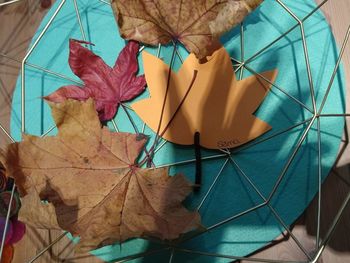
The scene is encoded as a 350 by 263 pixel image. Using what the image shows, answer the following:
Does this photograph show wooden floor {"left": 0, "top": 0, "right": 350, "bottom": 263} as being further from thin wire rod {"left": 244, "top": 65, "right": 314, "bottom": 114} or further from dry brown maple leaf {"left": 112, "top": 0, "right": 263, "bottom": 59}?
dry brown maple leaf {"left": 112, "top": 0, "right": 263, "bottom": 59}

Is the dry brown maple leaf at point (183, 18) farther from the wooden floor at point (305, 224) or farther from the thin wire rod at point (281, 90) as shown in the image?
the wooden floor at point (305, 224)

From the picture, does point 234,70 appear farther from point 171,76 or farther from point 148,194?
point 148,194

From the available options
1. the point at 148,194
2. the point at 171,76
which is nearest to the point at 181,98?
the point at 171,76

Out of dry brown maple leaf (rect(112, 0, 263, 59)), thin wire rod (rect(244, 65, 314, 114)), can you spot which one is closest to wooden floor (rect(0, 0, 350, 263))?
thin wire rod (rect(244, 65, 314, 114))

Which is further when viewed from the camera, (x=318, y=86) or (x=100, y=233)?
A: (x=318, y=86)

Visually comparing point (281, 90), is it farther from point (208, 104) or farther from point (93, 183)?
point (93, 183)

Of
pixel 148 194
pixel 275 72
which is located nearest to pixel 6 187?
pixel 148 194

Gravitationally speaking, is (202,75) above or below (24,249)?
above
